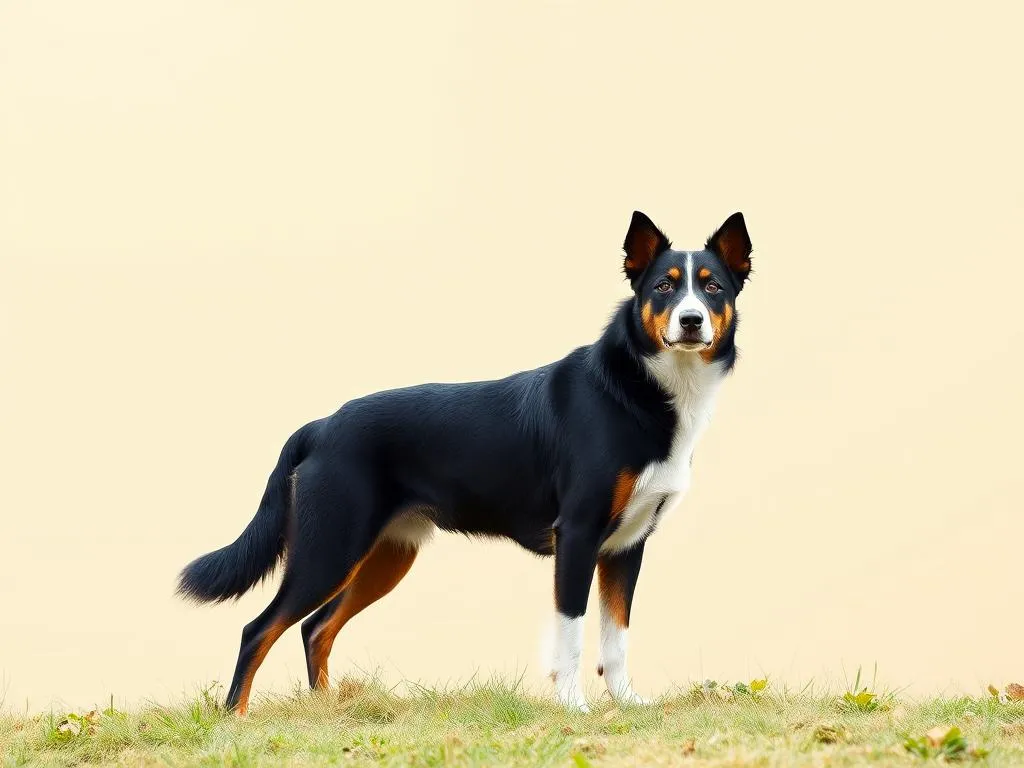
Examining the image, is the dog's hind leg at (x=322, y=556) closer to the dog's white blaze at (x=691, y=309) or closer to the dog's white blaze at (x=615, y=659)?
the dog's white blaze at (x=615, y=659)

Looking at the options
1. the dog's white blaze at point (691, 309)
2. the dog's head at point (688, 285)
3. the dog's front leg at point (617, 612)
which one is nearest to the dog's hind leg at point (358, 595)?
the dog's front leg at point (617, 612)

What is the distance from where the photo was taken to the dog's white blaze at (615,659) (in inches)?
252

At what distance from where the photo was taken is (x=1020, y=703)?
19.1ft

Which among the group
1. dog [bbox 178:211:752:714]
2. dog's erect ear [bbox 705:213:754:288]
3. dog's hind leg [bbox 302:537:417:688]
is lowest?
dog's hind leg [bbox 302:537:417:688]

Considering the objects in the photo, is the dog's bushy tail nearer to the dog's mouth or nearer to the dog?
the dog

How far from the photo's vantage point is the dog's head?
18.8ft

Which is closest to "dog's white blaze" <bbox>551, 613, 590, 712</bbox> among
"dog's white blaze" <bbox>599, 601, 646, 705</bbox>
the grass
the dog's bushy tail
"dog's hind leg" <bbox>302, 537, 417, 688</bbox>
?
the grass

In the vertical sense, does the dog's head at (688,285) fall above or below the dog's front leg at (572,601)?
above

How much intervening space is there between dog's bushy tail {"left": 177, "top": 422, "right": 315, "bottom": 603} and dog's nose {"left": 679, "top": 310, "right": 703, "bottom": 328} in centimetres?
234

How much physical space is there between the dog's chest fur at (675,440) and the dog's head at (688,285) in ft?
0.33

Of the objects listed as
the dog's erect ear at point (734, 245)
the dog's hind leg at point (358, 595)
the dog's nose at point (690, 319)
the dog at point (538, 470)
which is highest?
the dog's erect ear at point (734, 245)

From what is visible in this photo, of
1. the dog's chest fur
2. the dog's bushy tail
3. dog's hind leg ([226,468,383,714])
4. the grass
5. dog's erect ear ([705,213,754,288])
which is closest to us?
the grass

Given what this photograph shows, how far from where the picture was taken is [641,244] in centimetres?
618

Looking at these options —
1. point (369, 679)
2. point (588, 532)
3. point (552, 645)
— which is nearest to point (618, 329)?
point (588, 532)
